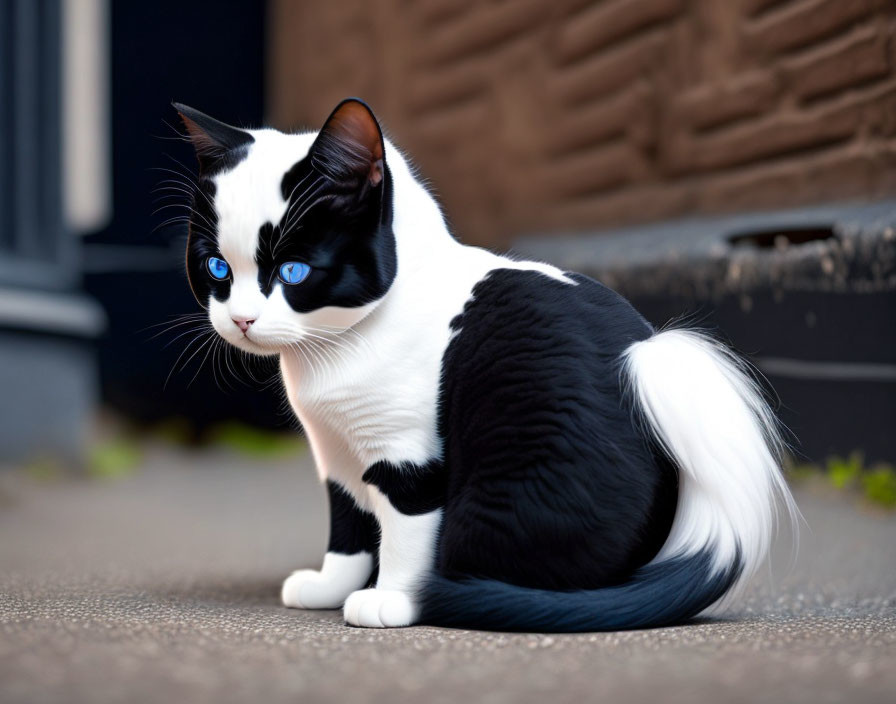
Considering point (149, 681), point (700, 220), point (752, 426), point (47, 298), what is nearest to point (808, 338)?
point (700, 220)

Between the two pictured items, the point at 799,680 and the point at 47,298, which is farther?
the point at 47,298

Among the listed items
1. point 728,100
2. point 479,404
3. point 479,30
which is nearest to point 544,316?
point 479,404

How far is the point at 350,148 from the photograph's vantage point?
3.30 ft

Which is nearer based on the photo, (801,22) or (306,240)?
(306,240)

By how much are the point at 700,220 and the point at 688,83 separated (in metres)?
0.33

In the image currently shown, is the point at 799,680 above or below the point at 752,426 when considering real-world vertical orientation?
below

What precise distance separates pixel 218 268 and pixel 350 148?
7.4 inches

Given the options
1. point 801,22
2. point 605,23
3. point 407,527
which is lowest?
point 407,527

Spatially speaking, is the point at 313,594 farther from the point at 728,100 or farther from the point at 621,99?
the point at 621,99

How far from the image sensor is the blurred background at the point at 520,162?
1.79 m

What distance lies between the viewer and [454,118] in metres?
3.16

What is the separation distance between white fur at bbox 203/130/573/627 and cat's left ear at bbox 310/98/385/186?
47mm

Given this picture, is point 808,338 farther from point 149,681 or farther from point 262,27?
point 262,27

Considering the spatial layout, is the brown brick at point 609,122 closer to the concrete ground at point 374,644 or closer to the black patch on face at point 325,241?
the concrete ground at point 374,644
